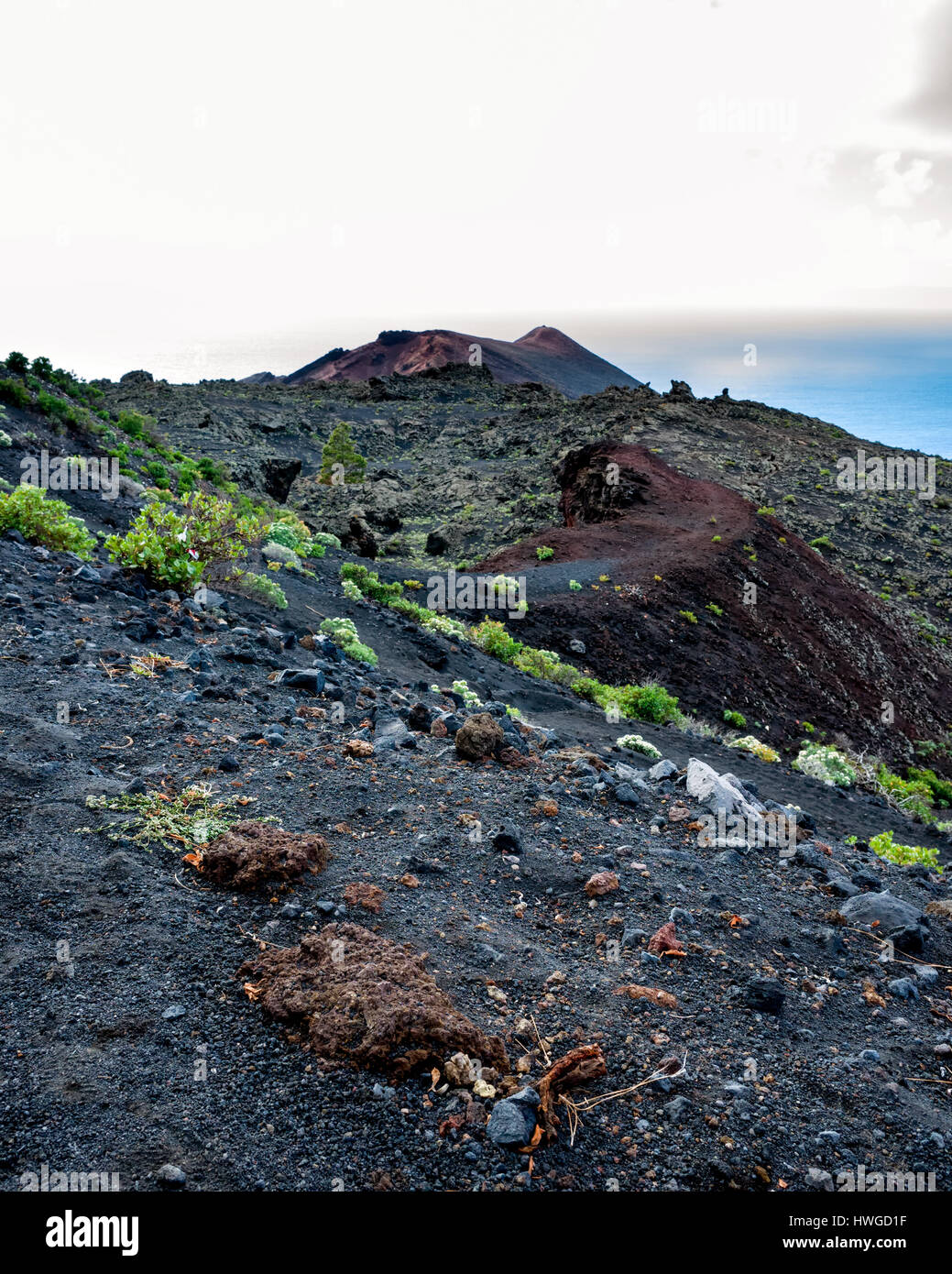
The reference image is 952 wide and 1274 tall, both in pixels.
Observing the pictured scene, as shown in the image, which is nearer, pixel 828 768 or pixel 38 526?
pixel 38 526

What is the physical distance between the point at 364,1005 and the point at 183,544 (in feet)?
20.5

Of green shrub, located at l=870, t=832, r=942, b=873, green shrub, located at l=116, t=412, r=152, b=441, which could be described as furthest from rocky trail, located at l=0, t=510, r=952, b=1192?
green shrub, located at l=116, t=412, r=152, b=441

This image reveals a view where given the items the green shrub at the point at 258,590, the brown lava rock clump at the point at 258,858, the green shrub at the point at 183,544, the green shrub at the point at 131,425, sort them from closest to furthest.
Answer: the brown lava rock clump at the point at 258,858 < the green shrub at the point at 183,544 < the green shrub at the point at 258,590 < the green shrub at the point at 131,425

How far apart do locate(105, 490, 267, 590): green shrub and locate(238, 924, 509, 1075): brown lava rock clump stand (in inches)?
218

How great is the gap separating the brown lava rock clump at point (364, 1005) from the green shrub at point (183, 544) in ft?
18.2

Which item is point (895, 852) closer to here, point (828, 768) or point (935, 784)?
point (828, 768)

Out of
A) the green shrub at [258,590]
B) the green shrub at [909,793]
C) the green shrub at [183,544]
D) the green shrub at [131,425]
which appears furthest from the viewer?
the green shrub at [131,425]

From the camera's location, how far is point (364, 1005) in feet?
8.96

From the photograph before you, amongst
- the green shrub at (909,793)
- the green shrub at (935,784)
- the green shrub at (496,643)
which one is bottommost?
the green shrub at (935,784)

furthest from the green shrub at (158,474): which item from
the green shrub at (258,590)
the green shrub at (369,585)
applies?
the green shrub at (258,590)

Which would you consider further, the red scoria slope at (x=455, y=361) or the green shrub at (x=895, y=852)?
the red scoria slope at (x=455, y=361)

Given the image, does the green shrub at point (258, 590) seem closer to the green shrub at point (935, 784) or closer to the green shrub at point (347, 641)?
the green shrub at point (347, 641)

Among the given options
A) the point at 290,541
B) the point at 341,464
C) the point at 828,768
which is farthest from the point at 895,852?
the point at 341,464

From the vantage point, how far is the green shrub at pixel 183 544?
7.64 m
